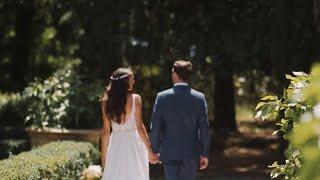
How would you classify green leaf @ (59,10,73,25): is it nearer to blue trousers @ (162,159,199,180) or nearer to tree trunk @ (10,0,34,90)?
tree trunk @ (10,0,34,90)

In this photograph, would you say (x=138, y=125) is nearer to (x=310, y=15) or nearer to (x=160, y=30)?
(x=310, y=15)

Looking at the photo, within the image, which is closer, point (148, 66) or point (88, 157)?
point (88, 157)

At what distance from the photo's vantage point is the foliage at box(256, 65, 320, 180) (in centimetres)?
148

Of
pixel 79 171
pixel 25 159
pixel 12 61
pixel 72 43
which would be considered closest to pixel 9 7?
pixel 12 61

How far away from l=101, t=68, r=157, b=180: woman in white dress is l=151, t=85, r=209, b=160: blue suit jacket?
190 millimetres

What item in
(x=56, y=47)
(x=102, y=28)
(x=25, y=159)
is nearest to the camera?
(x=25, y=159)

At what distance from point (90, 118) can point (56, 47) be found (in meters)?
6.76

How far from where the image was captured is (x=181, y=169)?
20.7ft

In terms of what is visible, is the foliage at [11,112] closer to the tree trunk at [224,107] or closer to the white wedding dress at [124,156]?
the tree trunk at [224,107]

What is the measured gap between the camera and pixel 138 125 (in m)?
6.27

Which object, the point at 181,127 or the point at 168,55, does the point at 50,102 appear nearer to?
the point at 168,55

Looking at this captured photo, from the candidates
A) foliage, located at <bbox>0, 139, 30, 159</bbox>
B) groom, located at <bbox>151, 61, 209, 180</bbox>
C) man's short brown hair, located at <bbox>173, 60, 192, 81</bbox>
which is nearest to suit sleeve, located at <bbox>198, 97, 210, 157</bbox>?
groom, located at <bbox>151, 61, 209, 180</bbox>

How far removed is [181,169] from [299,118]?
94.0 inches

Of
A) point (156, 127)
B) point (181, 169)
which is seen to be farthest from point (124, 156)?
point (181, 169)
